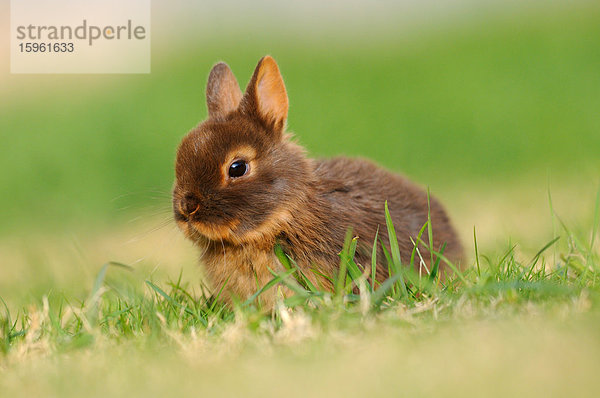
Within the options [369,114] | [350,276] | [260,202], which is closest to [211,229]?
[260,202]

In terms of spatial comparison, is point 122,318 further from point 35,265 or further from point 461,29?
point 461,29

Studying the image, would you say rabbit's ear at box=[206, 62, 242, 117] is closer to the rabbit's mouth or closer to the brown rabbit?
the brown rabbit

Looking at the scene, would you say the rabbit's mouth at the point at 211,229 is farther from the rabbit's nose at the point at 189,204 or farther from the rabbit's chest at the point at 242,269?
the rabbit's chest at the point at 242,269

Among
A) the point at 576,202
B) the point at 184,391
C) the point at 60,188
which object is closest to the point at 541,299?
the point at 184,391

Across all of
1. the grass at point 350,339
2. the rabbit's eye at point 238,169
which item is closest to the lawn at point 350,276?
the grass at point 350,339

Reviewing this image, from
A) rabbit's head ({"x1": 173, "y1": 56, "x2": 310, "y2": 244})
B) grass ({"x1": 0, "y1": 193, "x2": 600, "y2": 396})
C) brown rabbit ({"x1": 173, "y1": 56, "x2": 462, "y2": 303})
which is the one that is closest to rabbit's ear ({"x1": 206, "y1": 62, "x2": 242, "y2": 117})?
brown rabbit ({"x1": 173, "y1": 56, "x2": 462, "y2": 303})

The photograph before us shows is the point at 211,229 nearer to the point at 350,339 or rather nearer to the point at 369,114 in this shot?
the point at 350,339
